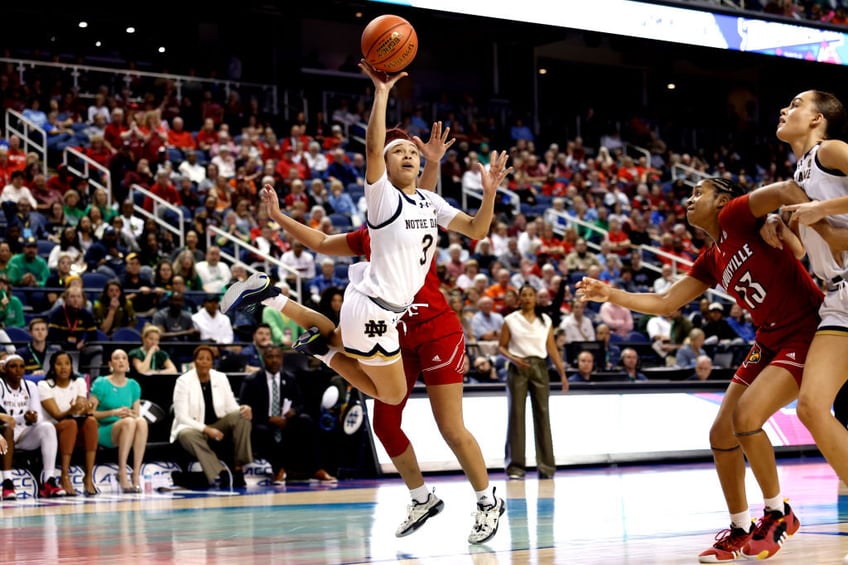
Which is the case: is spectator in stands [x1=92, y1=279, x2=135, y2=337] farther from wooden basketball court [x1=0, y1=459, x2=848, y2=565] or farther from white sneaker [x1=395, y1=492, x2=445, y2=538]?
white sneaker [x1=395, y1=492, x2=445, y2=538]

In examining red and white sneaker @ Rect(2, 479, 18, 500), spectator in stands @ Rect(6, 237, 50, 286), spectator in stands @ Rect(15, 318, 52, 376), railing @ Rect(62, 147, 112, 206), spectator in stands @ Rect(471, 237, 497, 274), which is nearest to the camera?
red and white sneaker @ Rect(2, 479, 18, 500)

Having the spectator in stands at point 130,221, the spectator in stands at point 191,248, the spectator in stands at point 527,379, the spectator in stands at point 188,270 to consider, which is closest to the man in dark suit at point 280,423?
the spectator in stands at point 527,379

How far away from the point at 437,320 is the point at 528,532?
1417mm

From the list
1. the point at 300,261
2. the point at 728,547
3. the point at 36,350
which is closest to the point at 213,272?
the point at 300,261

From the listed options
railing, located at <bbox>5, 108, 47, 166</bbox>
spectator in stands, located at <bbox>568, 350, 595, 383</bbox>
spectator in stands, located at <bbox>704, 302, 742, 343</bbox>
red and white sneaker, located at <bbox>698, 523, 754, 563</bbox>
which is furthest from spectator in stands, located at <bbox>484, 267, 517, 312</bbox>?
red and white sneaker, located at <bbox>698, 523, 754, 563</bbox>

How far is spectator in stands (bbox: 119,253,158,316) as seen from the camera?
44.4ft

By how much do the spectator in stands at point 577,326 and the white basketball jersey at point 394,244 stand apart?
32.7 feet

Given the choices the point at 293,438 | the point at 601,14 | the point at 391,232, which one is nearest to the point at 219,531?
the point at 391,232

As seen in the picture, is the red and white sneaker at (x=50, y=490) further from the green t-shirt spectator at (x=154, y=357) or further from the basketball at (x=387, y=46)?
the basketball at (x=387, y=46)

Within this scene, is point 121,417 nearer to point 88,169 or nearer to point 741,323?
point 88,169

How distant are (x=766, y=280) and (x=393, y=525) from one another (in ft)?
10.1

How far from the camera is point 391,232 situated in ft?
18.5

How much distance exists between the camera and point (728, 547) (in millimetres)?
5082

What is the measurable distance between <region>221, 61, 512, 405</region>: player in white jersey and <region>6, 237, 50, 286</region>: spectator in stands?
27.8 feet
